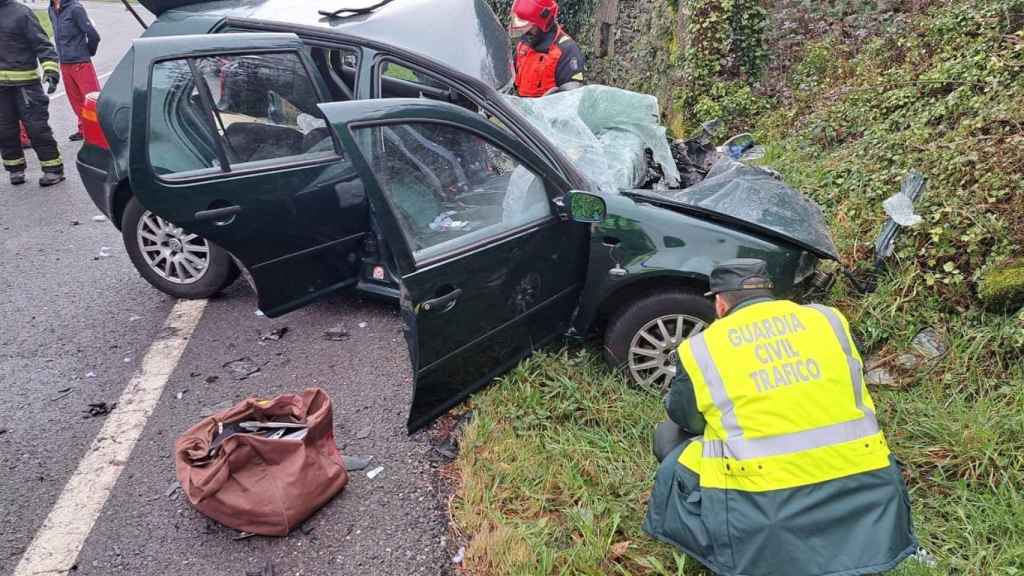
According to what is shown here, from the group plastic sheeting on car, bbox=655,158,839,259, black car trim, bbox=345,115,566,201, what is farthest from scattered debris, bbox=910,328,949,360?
black car trim, bbox=345,115,566,201

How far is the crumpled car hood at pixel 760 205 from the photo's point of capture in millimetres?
3250

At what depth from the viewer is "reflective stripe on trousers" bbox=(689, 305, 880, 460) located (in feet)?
6.68

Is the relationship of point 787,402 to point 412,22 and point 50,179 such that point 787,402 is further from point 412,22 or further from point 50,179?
point 50,179

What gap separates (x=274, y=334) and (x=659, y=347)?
2342 millimetres

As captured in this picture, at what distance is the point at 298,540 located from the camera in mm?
2715

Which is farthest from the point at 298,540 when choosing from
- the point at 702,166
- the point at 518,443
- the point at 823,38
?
the point at 823,38

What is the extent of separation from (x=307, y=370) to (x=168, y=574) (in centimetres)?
143

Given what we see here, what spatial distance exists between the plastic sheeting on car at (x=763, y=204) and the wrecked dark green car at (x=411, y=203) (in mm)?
20

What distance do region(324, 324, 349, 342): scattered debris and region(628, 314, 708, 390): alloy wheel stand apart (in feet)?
5.87

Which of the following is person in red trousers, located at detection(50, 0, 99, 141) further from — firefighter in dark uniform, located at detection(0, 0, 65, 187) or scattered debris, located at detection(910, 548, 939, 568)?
scattered debris, located at detection(910, 548, 939, 568)

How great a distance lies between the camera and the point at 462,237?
3.03 m

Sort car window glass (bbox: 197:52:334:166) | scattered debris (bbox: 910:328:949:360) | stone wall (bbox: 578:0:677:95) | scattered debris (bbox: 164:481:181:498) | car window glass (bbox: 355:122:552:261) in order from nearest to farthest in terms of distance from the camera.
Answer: car window glass (bbox: 355:122:552:261) → scattered debris (bbox: 164:481:181:498) → scattered debris (bbox: 910:328:949:360) → car window glass (bbox: 197:52:334:166) → stone wall (bbox: 578:0:677:95)

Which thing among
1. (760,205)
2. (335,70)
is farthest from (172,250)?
(760,205)

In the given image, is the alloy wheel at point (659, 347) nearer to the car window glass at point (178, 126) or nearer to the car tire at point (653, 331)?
the car tire at point (653, 331)
